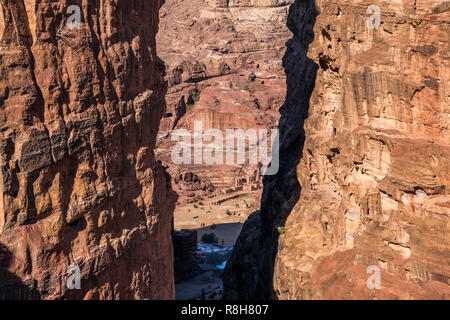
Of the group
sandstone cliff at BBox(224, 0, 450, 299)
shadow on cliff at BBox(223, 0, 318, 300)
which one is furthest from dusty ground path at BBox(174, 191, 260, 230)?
sandstone cliff at BBox(224, 0, 450, 299)

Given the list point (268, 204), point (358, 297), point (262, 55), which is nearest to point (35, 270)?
point (358, 297)

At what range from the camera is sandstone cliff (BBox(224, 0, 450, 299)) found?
15.1m

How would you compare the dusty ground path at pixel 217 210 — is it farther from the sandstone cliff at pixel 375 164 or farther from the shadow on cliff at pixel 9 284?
the shadow on cliff at pixel 9 284

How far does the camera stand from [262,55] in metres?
102

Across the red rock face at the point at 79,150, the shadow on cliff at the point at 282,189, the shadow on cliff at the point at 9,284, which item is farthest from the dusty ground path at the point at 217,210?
the shadow on cliff at the point at 9,284

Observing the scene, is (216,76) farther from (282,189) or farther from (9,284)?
(9,284)

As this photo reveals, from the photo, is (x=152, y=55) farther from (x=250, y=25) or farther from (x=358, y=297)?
(x=250, y=25)

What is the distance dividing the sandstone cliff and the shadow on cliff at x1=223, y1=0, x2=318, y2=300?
320cm

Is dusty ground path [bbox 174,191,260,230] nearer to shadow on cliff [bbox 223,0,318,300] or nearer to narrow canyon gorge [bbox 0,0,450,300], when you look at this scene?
shadow on cliff [bbox 223,0,318,300]

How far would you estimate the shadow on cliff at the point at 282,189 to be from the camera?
25984 millimetres

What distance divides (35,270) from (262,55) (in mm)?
89099

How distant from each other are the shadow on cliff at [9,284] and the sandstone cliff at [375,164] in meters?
8.50

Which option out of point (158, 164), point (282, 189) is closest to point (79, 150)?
point (158, 164)

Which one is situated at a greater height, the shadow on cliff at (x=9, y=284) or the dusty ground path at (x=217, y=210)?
the shadow on cliff at (x=9, y=284)
